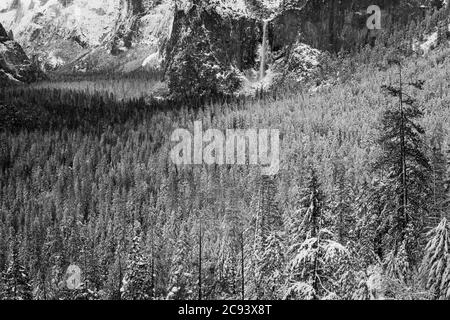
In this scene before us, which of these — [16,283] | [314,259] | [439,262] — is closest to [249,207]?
[16,283]

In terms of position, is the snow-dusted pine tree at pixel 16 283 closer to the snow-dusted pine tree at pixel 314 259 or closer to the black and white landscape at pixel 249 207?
the black and white landscape at pixel 249 207

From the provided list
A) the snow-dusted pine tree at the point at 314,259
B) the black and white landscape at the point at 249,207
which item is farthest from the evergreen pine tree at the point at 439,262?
the snow-dusted pine tree at the point at 314,259

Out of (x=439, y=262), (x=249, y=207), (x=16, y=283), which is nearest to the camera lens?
(x=439, y=262)

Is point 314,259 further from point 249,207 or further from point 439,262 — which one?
point 249,207

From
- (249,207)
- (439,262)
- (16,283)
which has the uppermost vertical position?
(439,262)

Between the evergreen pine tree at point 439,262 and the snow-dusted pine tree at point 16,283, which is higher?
the evergreen pine tree at point 439,262

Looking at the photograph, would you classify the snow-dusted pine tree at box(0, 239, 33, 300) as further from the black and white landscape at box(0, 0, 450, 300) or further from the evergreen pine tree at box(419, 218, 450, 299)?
the evergreen pine tree at box(419, 218, 450, 299)

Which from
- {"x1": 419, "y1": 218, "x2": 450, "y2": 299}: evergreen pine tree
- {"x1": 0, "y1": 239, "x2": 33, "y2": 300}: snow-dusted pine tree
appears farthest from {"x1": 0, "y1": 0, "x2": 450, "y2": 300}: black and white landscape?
{"x1": 0, "y1": 239, "x2": 33, "y2": 300}: snow-dusted pine tree

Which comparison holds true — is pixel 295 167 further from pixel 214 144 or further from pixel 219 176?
pixel 214 144

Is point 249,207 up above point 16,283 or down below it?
above

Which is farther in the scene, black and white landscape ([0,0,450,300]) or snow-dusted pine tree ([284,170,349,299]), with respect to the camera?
black and white landscape ([0,0,450,300])

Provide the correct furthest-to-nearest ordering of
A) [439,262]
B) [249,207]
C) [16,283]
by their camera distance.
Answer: [249,207] < [16,283] < [439,262]

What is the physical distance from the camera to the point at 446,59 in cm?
19350

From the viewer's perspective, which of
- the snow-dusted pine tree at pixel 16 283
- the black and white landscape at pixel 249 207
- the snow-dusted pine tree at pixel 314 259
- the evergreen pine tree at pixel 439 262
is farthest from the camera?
the snow-dusted pine tree at pixel 16 283
